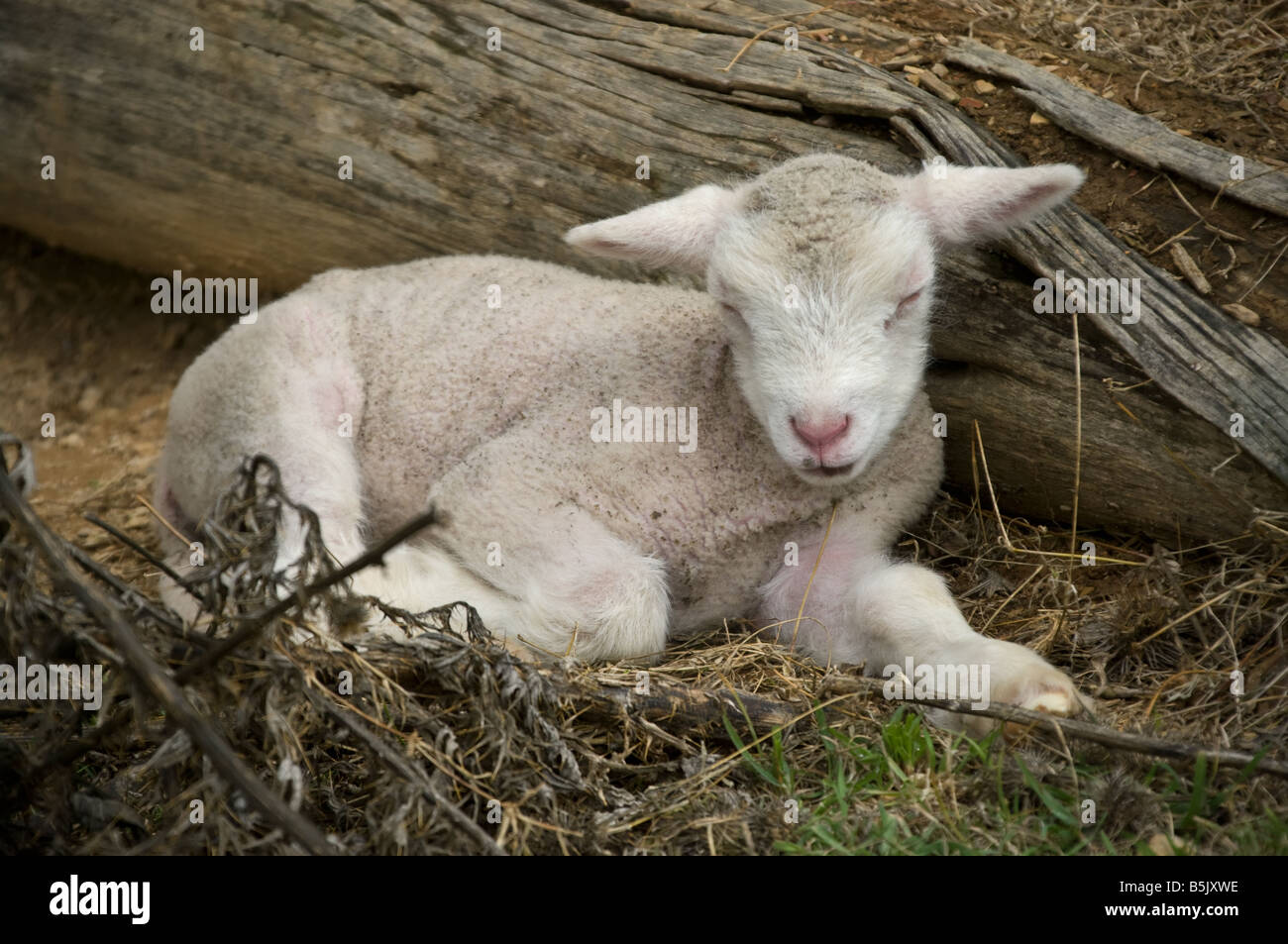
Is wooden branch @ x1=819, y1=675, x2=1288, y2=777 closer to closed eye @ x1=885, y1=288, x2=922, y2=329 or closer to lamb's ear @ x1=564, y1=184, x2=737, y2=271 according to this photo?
closed eye @ x1=885, y1=288, x2=922, y2=329


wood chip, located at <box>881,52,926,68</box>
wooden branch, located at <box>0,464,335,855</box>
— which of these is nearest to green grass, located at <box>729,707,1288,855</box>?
wooden branch, located at <box>0,464,335,855</box>

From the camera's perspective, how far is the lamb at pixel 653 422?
3.61 metres

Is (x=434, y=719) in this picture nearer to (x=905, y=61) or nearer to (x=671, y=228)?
(x=671, y=228)

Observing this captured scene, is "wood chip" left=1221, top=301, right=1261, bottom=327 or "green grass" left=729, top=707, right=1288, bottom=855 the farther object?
"wood chip" left=1221, top=301, right=1261, bottom=327

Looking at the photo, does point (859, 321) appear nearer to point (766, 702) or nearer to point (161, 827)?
point (766, 702)

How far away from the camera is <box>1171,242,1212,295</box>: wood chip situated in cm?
394

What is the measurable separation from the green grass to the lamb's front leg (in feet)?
0.63

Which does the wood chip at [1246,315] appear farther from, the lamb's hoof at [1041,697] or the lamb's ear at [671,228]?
the lamb's ear at [671,228]

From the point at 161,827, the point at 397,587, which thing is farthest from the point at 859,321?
the point at 161,827

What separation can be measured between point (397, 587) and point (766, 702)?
136 centimetres

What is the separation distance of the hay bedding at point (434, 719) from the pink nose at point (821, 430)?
73 cm

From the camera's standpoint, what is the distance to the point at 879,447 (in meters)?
3.78

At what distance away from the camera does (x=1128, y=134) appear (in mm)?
4152
